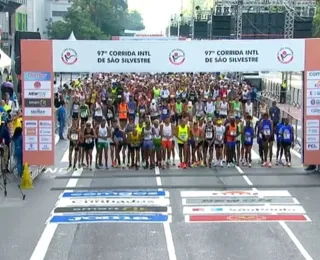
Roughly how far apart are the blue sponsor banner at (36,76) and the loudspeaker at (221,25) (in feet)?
85.2

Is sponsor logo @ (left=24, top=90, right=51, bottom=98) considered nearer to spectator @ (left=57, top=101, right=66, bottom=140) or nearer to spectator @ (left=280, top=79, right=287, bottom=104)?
spectator @ (left=57, top=101, right=66, bottom=140)

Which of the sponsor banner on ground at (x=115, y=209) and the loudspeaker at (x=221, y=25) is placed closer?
the sponsor banner on ground at (x=115, y=209)

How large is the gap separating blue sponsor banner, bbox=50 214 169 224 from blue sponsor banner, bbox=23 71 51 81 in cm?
573

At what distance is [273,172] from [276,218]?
573cm

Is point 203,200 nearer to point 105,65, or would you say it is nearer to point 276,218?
point 276,218

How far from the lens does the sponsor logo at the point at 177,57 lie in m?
21.2

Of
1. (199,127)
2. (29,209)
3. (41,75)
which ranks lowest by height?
(29,209)

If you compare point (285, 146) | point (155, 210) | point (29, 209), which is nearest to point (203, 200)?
point (155, 210)

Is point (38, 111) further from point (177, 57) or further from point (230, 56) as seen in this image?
point (230, 56)

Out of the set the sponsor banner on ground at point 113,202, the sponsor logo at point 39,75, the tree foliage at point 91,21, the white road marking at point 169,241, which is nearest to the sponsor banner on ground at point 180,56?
the sponsor logo at point 39,75

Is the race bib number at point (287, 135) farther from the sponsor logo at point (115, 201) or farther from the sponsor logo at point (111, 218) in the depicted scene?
the sponsor logo at point (111, 218)

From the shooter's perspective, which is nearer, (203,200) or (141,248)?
(141,248)

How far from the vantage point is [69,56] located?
20.8 meters

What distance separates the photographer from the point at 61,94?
32312 millimetres
